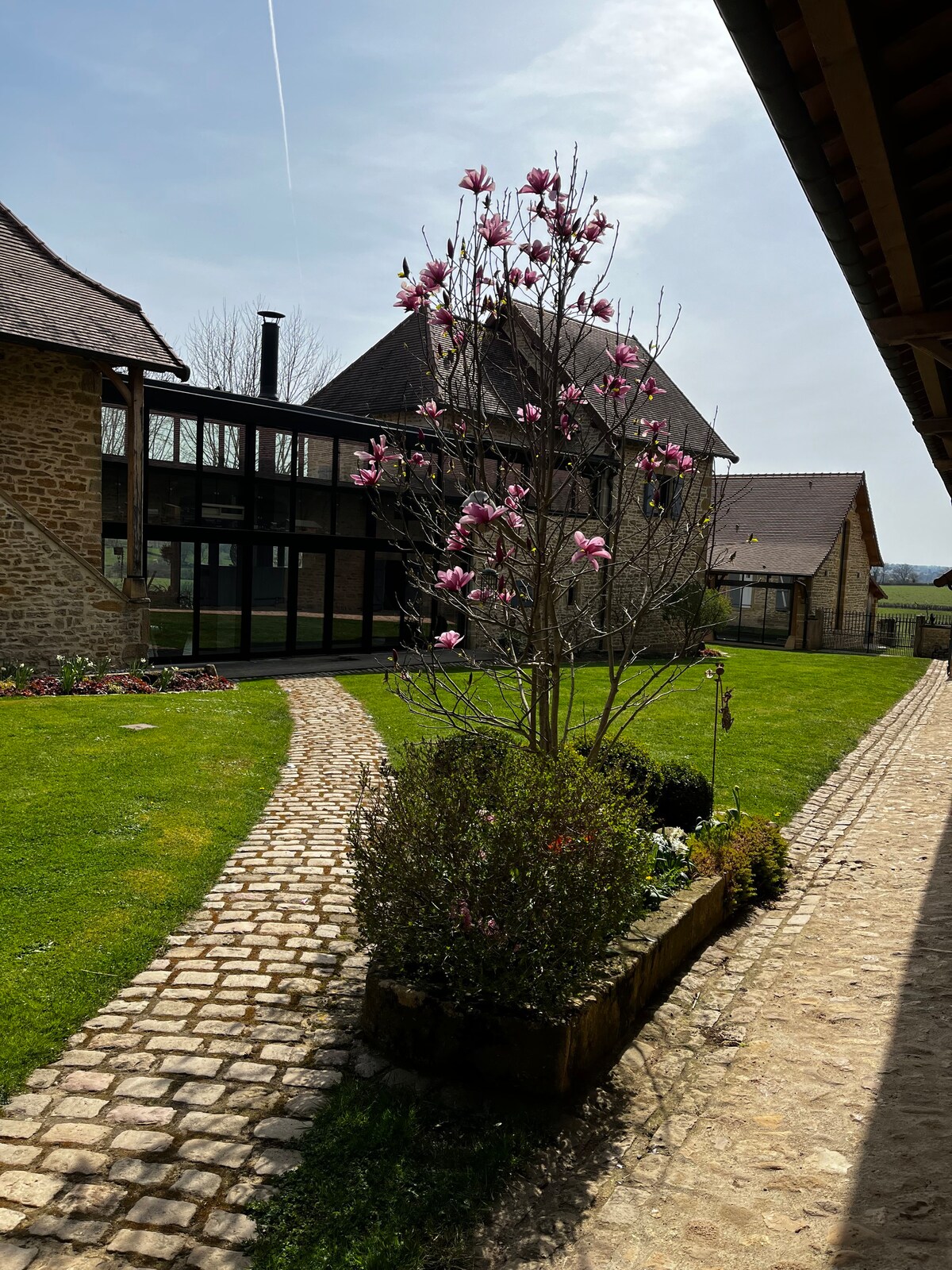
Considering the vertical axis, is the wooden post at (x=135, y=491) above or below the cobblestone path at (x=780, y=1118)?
above

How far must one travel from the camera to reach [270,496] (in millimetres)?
20719

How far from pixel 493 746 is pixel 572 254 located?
3.28m

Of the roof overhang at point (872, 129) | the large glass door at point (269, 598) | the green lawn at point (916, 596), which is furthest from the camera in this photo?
the green lawn at point (916, 596)

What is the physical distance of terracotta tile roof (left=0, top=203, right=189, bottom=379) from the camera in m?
15.6

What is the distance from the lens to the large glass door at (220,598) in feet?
64.5

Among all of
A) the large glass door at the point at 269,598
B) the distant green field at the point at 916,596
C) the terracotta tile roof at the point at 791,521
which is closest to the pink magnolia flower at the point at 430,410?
the large glass door at the point at 269,598

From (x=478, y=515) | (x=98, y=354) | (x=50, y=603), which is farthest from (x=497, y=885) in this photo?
(x=98, y=354)

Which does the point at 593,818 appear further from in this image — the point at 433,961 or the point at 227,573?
the point at 227,573

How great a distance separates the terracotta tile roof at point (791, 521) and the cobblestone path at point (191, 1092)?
30154mm

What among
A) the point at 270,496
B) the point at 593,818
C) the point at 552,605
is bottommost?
the point at 593,818

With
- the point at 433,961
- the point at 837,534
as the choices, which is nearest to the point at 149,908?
the point at 433,961

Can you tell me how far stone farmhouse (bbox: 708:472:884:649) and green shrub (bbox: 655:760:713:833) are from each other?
25.5 meters

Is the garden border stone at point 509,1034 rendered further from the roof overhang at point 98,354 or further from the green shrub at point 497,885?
the roof overhang at point 98,354

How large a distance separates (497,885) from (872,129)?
11.6 feet
